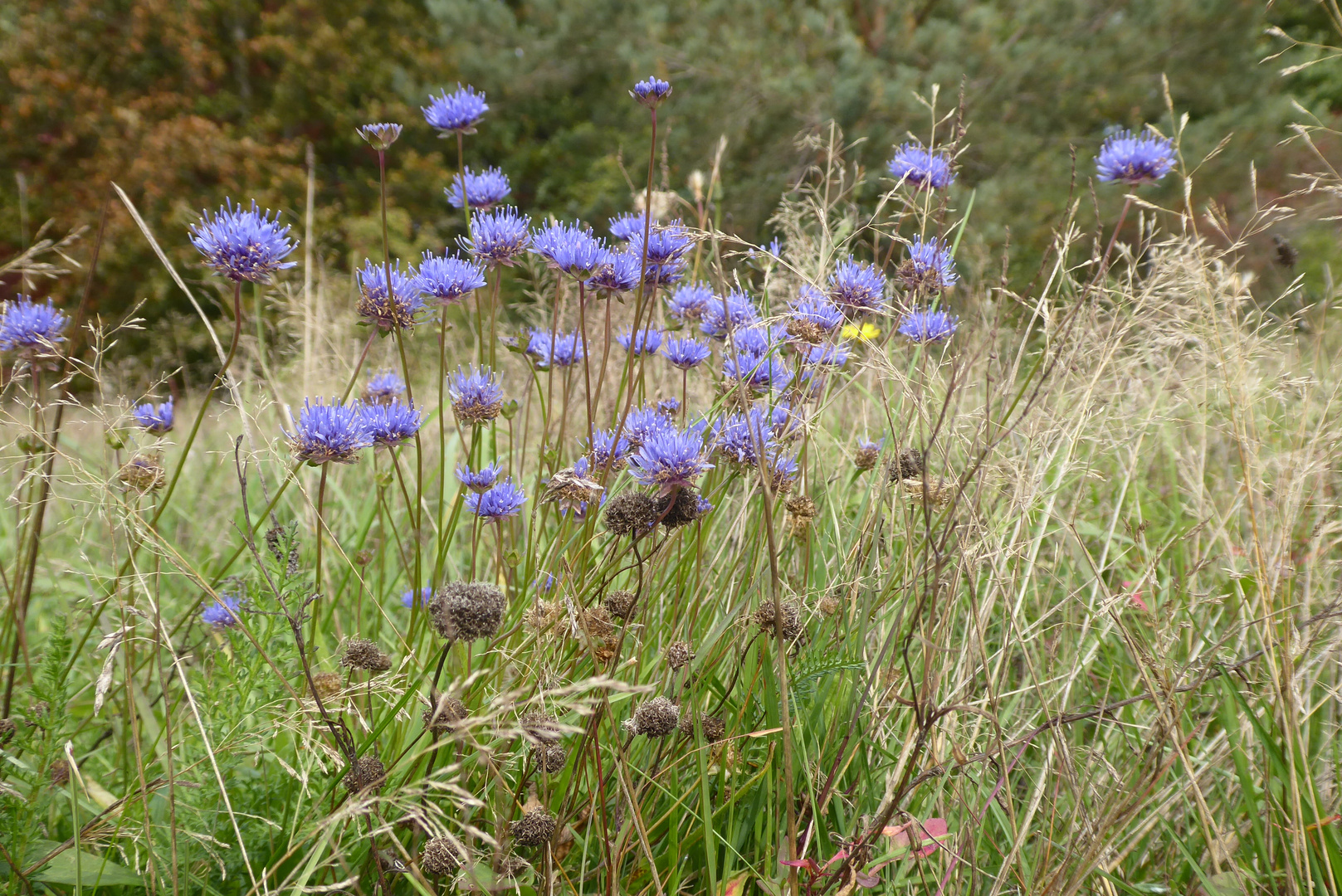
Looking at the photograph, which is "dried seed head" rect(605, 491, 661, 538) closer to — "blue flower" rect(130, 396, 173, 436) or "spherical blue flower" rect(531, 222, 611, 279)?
"spherical blue flower" rect(531, 222, 611, 279)

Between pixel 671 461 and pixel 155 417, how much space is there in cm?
122

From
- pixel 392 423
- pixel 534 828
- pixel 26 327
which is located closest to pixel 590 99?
pixel 26 327

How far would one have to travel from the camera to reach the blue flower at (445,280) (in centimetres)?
146

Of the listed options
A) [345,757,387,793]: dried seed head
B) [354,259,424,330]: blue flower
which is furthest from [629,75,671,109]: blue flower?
[345,757,387,793]: dried seed head

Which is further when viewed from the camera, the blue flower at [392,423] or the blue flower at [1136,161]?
the blue flower at [1136,161]

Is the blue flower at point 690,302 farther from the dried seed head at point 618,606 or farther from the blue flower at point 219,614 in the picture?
the blue flower at point 219,614

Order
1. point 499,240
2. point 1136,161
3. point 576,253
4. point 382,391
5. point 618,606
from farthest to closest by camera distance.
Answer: point 382,391, point 1136,161, point 499,240, point 576,253, point 618,606

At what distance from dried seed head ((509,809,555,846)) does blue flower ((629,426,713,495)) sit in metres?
0.47

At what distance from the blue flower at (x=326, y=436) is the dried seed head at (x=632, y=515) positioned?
0.43 m

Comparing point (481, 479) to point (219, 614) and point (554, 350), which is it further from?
point (219, 614)

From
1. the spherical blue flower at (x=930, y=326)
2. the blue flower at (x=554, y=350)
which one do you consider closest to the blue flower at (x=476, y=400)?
the blue flower at (x=554, y=350)

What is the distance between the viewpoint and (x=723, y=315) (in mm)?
1783

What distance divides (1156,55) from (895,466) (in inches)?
481

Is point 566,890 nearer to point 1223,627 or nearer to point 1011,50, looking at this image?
point 1223,627
